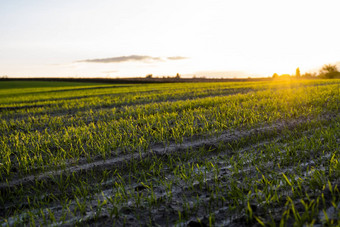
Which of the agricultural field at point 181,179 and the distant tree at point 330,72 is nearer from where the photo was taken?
the agricultural field at point 181,179

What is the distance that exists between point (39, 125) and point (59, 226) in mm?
6404

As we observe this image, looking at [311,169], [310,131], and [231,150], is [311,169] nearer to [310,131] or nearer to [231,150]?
[231,150]

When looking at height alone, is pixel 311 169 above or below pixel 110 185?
above

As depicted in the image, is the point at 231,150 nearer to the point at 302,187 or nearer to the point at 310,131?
the point at 302,187

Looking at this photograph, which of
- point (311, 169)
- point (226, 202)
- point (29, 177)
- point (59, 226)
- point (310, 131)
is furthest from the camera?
point (310, 131)

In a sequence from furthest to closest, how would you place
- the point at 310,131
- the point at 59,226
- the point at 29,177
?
the point at 310,131, the point at 29,177, the point at 59,226

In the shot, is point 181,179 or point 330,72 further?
point 330,72

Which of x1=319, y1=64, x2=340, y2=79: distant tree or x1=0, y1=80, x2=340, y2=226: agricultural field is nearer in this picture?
x1=0, y1=80, x2=340, y2=226: agricultural field

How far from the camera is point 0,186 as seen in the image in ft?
11.4

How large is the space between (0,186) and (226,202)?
10.1ft

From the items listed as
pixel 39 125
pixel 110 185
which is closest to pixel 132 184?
pixel 110 185

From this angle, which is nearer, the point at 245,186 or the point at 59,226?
the point at 59,226

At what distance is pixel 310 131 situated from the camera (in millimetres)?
5410

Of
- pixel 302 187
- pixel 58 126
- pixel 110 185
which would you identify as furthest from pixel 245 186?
pixel 58 126
